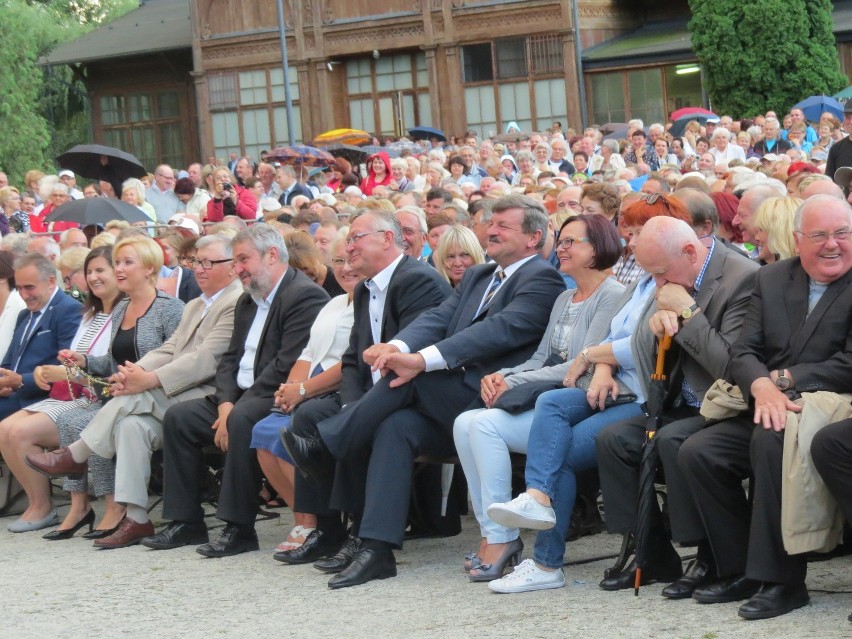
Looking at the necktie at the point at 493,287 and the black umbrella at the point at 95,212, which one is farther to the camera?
the black umbrella at the point at 95,212

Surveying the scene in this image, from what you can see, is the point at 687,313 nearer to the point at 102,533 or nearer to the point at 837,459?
the point at 837,459

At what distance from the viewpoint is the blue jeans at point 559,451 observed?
6324 millimetres

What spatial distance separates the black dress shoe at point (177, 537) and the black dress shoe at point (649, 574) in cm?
284

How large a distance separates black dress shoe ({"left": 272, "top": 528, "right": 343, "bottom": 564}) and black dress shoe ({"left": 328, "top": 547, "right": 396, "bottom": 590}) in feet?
2.04

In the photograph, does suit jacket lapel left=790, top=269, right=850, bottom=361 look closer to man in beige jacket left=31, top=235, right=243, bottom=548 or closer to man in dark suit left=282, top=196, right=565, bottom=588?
man in dark suit left=282, top=196, right=565, bottom=588

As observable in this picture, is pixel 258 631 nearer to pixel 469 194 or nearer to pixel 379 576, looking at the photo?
pixel 379 576

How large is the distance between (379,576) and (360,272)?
186 centimetres

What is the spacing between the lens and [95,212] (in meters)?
14.8

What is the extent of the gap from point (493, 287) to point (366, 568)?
162cm

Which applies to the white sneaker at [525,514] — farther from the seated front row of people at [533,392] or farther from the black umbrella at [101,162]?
the black umbrella at [101,162]

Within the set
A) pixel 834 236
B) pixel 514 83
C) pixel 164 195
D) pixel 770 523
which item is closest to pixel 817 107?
pixel 164 195

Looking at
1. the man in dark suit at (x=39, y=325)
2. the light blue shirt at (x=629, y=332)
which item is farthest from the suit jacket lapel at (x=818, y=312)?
the man in dark suit at (x=39, y=325)

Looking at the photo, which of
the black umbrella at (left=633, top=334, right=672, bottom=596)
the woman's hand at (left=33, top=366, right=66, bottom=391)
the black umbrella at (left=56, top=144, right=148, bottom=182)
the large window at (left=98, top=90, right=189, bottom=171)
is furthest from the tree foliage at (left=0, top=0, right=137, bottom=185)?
the black umbrella at (left=633, top=334, right=672, bottom=596)

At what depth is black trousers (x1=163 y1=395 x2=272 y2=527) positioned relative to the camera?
25.6 ft
